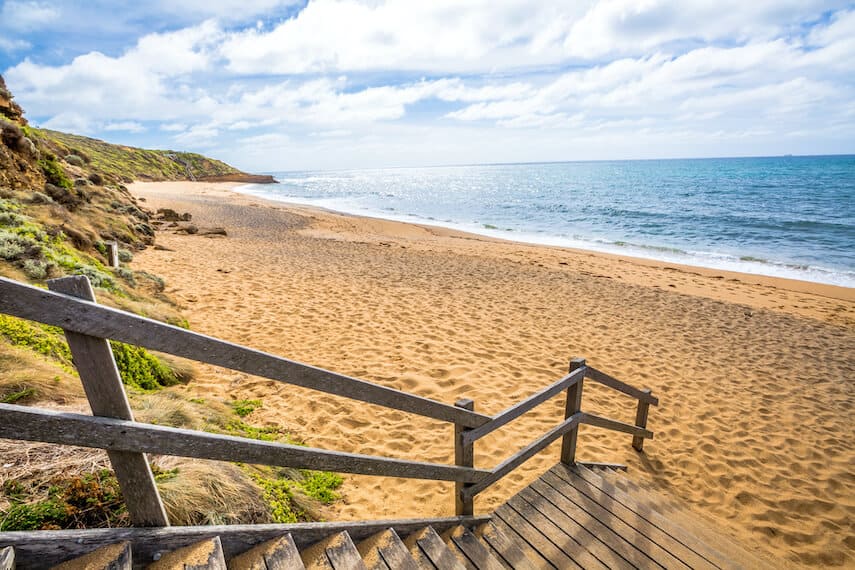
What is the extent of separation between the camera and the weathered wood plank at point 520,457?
9.98ft

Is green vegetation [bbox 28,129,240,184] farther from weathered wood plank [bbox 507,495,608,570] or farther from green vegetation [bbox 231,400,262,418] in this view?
weathered wood plank [bbox 507,495,608,570]

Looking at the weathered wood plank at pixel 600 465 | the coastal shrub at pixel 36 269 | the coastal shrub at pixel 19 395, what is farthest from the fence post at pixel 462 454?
the coastal shrub at pixel 36 269

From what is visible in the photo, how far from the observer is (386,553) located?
2.34m

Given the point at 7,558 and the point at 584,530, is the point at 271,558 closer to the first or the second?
the point at 7,558

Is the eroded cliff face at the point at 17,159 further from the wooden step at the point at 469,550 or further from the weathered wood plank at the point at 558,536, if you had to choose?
the weathered wood plank at the point at 558,536

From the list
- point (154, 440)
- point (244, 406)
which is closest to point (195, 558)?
point (154, 440)

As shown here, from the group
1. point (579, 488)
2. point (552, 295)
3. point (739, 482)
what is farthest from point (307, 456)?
point (552, 295)

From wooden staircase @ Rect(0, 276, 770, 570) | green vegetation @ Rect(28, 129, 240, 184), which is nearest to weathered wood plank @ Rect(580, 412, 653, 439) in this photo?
wooden staircase @ Rect(0, 276, 770, 570)

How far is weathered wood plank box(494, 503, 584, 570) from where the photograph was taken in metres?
2.86

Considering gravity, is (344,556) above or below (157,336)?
below

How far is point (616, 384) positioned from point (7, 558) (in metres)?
4.53

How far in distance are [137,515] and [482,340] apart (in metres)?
6.75

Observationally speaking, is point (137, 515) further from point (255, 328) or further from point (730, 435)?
point (730, 435)

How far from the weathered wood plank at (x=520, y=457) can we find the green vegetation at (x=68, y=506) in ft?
7.27
